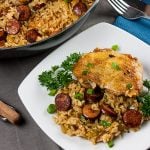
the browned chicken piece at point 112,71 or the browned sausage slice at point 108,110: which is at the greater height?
the browned chicken piece at point 112,71

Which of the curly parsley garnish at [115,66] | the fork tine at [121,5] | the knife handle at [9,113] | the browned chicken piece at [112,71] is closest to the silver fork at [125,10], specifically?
the fork tine at [121,5]

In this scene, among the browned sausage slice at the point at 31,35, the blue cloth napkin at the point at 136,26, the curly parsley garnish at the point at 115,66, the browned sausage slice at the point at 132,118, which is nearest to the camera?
Result: the browned sausage slice at the point at 132,118

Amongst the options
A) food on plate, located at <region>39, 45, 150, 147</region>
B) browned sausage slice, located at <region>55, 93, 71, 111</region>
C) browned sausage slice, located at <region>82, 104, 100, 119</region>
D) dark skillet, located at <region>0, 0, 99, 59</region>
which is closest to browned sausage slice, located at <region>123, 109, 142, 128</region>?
food on plate, located at <region>39, 45, 150, 147</region>

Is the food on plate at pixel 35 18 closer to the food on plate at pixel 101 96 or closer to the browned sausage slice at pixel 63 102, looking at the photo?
the food on plate at pixel 101 96

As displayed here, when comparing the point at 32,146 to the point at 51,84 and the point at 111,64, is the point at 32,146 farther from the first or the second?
the point at 111,64

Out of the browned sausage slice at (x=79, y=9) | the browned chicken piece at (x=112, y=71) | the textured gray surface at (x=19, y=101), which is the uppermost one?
the browned sausage slice at (x=79, y=9)

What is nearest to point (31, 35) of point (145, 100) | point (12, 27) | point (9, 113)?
point (12, 27)

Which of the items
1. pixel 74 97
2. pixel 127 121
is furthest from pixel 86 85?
pixel 127 121
